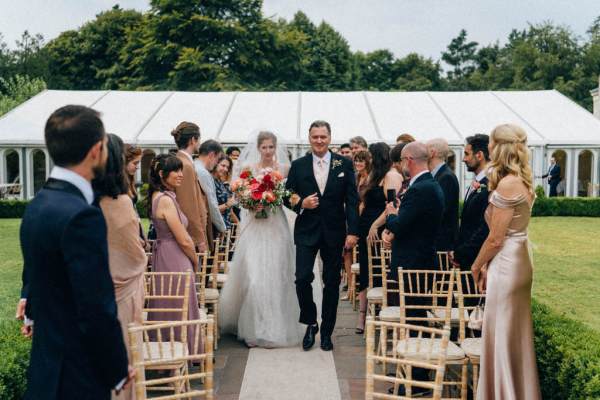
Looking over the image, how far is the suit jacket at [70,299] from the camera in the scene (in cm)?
225

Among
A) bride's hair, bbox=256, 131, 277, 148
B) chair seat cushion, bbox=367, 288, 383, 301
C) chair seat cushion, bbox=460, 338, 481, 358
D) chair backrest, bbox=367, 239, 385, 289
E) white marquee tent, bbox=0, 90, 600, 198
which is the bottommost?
chair seat cushion, bbox=367, 288, 383, 301

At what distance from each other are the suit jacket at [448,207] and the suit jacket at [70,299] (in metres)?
4.31

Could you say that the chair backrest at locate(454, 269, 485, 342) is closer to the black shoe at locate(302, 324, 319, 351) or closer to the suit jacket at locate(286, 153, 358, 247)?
the suit jacket at locate(286, 153, 358, 247)

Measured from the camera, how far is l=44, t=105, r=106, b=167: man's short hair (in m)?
2.36

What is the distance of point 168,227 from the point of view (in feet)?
17.4

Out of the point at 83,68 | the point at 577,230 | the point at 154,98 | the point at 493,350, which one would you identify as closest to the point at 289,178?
the point at 493,350

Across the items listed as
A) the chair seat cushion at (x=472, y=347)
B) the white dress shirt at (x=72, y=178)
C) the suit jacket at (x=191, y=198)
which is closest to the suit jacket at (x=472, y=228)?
the chair seat cushion at (x=472, y=347)

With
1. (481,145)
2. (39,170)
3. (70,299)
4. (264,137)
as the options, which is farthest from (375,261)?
(39,170)

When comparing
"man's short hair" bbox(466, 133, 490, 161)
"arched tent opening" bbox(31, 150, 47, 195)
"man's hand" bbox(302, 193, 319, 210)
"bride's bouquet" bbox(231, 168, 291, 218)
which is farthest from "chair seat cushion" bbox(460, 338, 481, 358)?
"arched tent opening" bbox(31, 150, 47, 195)

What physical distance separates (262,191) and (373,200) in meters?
1.39

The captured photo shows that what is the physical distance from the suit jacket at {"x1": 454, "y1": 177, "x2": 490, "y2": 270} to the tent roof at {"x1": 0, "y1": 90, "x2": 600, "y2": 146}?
42.0 ft

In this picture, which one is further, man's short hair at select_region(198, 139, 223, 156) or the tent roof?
the tent roof

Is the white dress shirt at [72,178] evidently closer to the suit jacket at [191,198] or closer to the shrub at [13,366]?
the shrub at [13,366]

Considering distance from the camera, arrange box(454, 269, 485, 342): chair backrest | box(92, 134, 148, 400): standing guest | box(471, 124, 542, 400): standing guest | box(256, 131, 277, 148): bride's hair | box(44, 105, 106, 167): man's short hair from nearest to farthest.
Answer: box(44, 105, 106, 167): man's short hair → box(92, 134, 148, 400): standing guest → box(471, 124, 542, 400): standing guest → box(454, 269, 485, 342): chair backrest → box(256, 131, 277, 148): bride's hair
